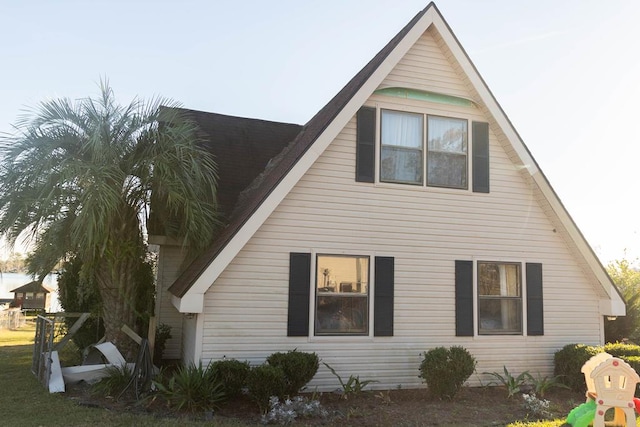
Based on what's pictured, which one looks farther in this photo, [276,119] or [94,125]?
[276,119]

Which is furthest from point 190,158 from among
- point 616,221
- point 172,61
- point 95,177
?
point 616,221

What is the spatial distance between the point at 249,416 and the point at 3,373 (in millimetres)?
6322

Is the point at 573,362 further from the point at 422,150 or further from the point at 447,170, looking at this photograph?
the point at 422,150

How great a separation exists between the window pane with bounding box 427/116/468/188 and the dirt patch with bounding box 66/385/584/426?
402 centimetres

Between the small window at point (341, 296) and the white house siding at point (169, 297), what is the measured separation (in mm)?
3853

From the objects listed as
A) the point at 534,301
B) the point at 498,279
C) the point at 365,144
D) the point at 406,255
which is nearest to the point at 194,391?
the point at 406,255

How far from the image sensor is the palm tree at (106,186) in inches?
322

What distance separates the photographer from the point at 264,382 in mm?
7277

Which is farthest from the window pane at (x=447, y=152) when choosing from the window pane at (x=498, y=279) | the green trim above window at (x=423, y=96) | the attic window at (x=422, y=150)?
the window pane at (x=498, y=279)

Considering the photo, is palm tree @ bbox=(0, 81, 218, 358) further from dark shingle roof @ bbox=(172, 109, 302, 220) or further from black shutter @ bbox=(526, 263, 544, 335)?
black shutter @ bbox=(526, 263, 544, 335)

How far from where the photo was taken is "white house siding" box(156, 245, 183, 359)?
1101 cm

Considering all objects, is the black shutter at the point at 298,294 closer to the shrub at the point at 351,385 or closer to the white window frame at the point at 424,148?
the shrub at the point at 351,385

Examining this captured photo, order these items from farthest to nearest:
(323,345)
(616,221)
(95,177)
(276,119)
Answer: (616,221), (276,119), (323,345), (95,177)

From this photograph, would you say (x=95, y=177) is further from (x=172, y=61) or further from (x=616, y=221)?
(x=616, y=221)
